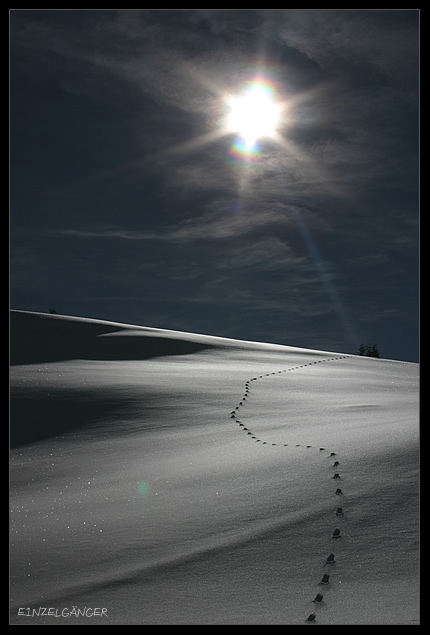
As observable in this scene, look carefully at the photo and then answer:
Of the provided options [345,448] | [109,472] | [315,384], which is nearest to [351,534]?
[345,448]

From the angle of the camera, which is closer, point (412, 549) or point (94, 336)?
point (412, 549)

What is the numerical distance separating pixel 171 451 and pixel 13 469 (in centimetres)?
112

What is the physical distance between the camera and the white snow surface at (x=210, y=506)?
211 centimetres

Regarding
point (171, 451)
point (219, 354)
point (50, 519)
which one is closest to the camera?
point (50, 519)

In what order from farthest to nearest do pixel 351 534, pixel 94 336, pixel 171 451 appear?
1. pixel 94 336
2. pixel 171 451
3. pixel 351 534

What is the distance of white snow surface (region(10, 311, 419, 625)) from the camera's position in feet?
6.93

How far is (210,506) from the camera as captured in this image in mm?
2971

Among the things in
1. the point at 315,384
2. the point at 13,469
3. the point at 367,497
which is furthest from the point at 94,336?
the point at 367,497
